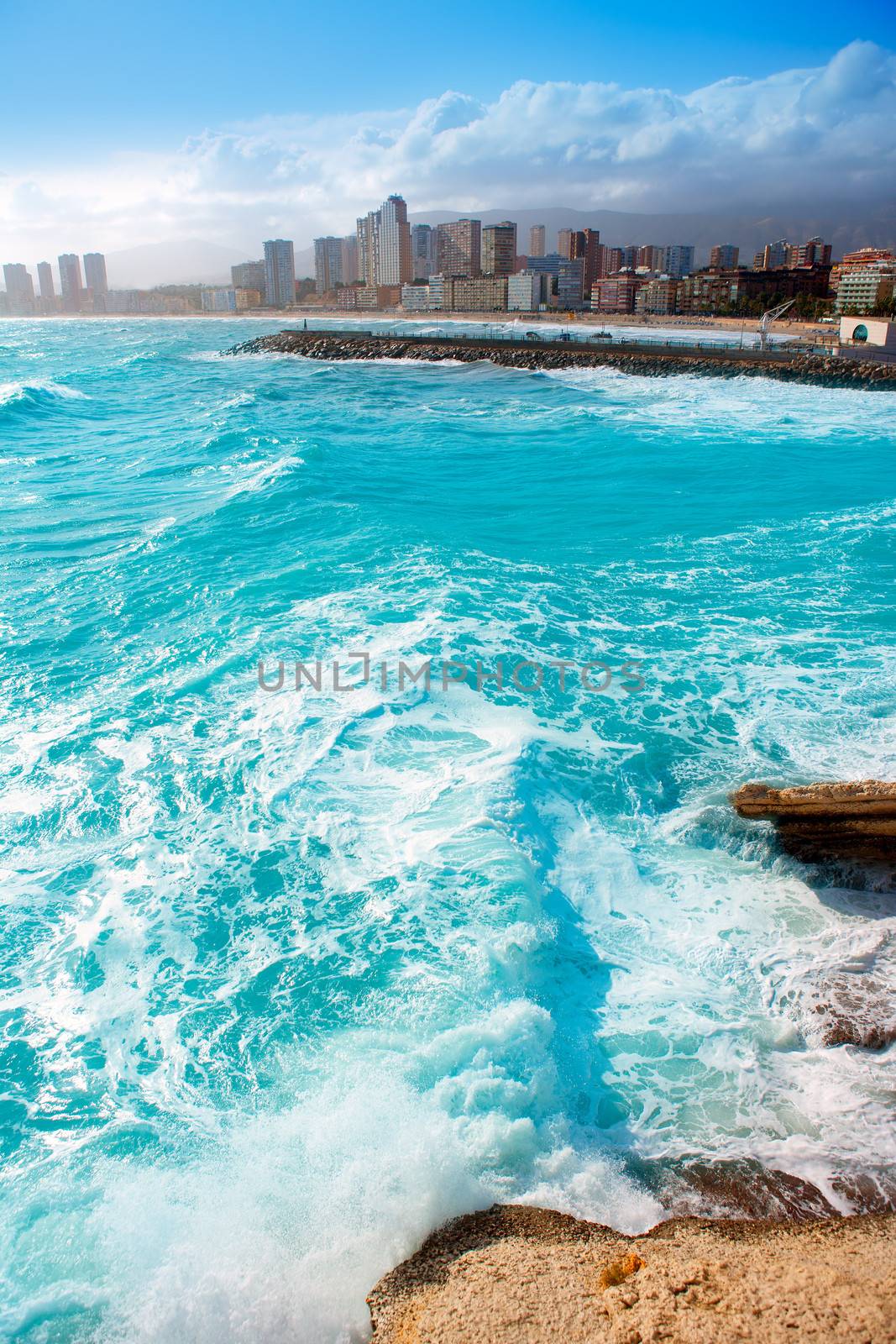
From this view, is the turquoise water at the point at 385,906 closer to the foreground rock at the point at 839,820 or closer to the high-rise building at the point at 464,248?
the foreground rock at the point at 839,820

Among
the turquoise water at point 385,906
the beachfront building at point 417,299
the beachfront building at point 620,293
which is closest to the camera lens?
the turquoise water at point 385,906

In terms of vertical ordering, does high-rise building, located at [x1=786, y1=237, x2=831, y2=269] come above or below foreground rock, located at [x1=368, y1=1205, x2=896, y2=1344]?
above

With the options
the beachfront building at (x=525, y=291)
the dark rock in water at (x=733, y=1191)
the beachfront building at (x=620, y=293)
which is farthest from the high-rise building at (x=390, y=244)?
the dark rock in water at (x=733, y=1191)

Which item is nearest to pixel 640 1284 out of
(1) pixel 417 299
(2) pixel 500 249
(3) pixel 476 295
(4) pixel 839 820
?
(4) pixel 839 820

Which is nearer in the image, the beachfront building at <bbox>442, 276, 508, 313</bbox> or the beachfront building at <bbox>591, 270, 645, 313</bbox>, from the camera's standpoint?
the beachfront building at <bbox>591, 270, 645, 313</bbox>

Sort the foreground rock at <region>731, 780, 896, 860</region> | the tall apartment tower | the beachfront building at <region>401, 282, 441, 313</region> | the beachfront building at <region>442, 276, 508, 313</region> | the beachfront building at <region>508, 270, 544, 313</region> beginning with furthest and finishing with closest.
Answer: the tall apartment tower
the beachfront building at <region>401, 282, 441, 313</region>
the beachfront building at <region>442, 276, 508, 313</region>
the beachfront building at <region>508, 270, 544, 313</region>
the foreground rock at <region>731, 780, 896, 860</region>

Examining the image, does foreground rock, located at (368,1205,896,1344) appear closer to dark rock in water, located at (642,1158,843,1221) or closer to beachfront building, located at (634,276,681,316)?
dark rock in water, located at (642,1158,843,1221)

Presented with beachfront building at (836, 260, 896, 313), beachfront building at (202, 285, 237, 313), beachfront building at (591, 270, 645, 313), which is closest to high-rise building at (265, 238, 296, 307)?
beachfront building at (202, 285, 237, 313)
